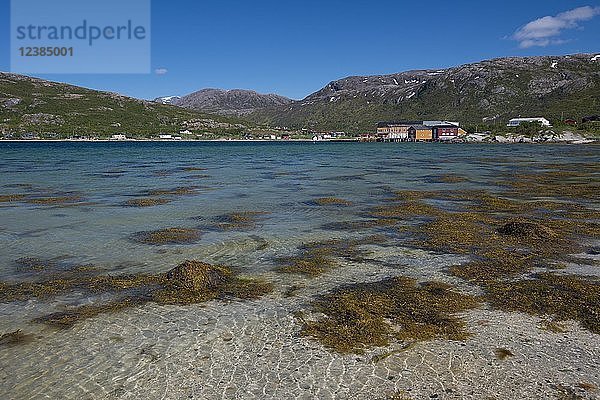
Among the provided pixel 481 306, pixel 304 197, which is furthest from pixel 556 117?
pixel 481 306

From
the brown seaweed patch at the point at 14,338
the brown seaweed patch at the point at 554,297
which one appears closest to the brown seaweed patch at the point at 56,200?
the brown seaweed patch at the point at 14,338

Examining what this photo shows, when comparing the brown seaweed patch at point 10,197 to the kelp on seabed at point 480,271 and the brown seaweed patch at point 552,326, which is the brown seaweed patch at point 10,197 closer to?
the kelp on seabed at point 480,271

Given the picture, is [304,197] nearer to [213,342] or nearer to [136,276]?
[136,276]

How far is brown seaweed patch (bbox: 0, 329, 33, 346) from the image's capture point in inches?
345

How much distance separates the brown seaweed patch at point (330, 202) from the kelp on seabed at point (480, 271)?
89.1 inches

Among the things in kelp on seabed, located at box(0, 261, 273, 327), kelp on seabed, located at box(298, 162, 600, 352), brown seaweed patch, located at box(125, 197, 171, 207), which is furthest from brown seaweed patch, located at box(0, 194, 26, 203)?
kelp on seabed, located at box(298, 162, 600, 352)

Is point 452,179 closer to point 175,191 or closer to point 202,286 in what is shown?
point 175,191

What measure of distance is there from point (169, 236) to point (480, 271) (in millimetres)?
10808

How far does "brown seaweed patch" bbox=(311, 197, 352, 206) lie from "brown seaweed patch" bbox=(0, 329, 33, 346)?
18.1m

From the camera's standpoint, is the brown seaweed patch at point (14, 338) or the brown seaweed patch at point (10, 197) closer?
the brown seaweed patch at point (14, 338)

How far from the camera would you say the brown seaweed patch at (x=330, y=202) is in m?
25.9

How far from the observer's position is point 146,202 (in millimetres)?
26797

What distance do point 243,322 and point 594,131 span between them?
501 ft

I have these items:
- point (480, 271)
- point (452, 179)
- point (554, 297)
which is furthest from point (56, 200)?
point (452, 179)
